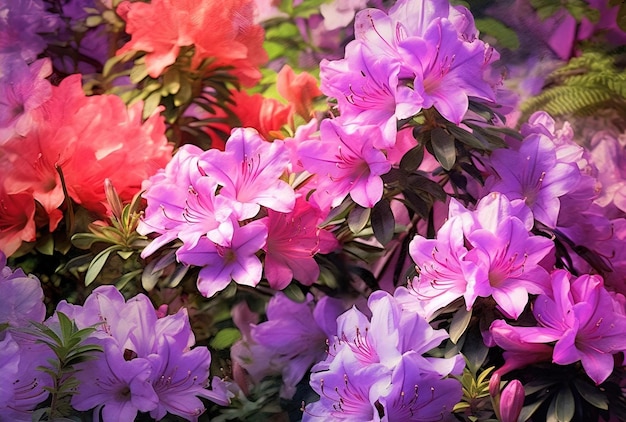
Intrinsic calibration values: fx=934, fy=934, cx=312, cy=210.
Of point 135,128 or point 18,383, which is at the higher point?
point 135,128

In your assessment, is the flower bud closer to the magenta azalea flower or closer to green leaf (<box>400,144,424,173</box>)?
the magenta azalea flower

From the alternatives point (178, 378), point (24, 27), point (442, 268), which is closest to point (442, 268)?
point (442, 268)

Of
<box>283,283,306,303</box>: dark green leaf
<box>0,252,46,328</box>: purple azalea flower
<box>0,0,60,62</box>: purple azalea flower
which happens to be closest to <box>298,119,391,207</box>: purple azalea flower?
<box>283,283,306,303</box>: dark green leaf

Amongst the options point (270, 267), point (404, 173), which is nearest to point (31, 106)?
point (270, 267)

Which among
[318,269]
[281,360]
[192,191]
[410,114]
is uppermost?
[410,114]

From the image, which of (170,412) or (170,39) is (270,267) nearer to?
(170,412)

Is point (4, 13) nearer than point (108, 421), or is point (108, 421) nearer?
point (108, 421)

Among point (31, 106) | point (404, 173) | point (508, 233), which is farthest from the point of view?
point (31, 106)

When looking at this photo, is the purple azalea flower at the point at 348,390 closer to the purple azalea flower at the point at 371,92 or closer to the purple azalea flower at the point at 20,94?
the purple azalea flower at the point at 371,92

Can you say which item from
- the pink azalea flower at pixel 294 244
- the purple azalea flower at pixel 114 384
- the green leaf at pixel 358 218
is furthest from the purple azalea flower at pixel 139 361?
the green leaf at pixel 358 218
